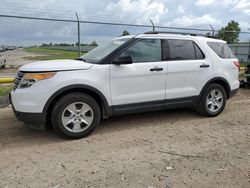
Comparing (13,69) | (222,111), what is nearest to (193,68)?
(222,111)

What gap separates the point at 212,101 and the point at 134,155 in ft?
9.06

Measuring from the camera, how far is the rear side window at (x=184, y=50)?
554 cm

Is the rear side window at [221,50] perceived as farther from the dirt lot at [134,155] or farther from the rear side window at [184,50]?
the dirt lot at [134,155]

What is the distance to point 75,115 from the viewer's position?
4680mm

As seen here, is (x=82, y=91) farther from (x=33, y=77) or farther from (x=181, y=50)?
(x=181, y=50)

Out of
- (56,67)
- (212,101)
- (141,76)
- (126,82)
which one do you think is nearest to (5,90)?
(56,67)

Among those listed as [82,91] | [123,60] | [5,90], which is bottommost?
[5,90]

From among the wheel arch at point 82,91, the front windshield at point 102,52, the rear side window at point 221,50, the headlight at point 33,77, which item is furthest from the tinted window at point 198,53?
the headlight at point 33,77

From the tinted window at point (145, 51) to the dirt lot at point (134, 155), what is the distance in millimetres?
1293

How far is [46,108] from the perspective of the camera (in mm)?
4488

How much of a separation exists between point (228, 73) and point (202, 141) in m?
2.23

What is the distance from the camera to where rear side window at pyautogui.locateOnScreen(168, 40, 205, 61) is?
554cm

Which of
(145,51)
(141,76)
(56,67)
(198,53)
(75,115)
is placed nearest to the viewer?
(56,67)

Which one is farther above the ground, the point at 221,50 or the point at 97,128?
the point at 221,50
